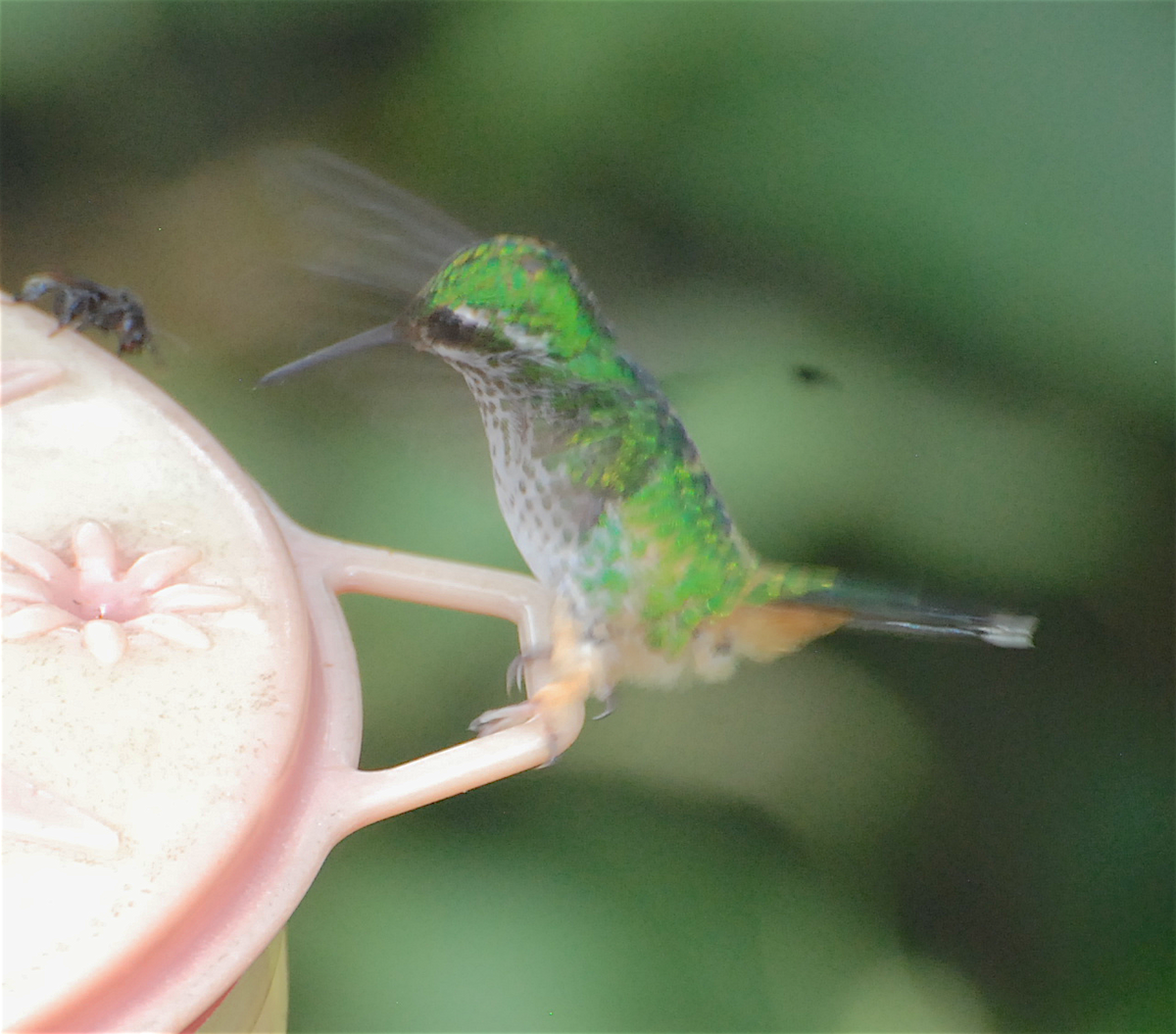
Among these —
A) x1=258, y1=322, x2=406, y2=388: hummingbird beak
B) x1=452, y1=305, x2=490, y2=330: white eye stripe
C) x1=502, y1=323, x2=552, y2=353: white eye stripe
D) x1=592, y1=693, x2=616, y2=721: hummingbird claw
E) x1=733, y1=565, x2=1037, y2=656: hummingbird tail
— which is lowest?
x1=592, y1=693, x2=616, y2=721: hummingbird claw

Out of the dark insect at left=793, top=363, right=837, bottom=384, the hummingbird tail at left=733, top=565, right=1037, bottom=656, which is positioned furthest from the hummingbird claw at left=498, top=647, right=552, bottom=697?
the dark insect at left=793, top=363, right=837, bottom=384

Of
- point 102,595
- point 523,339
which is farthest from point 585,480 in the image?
point 102,595

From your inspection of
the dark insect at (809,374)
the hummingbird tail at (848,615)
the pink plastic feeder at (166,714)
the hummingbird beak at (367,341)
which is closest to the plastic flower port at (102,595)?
the pink plastic feeder at (166,714)

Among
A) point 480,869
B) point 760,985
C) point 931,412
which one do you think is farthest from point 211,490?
point 760,985

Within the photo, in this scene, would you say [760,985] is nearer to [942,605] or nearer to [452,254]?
[942,605]

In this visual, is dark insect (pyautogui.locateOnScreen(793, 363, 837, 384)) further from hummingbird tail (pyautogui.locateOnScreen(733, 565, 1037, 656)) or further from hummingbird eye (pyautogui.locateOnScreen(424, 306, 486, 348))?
hummingbird eye (pyautogui.locateOnScreen(424, 306, 486, 348))

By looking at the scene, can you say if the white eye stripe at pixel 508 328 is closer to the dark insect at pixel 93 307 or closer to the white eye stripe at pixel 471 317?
the white eye stripe at pixel 471 317
